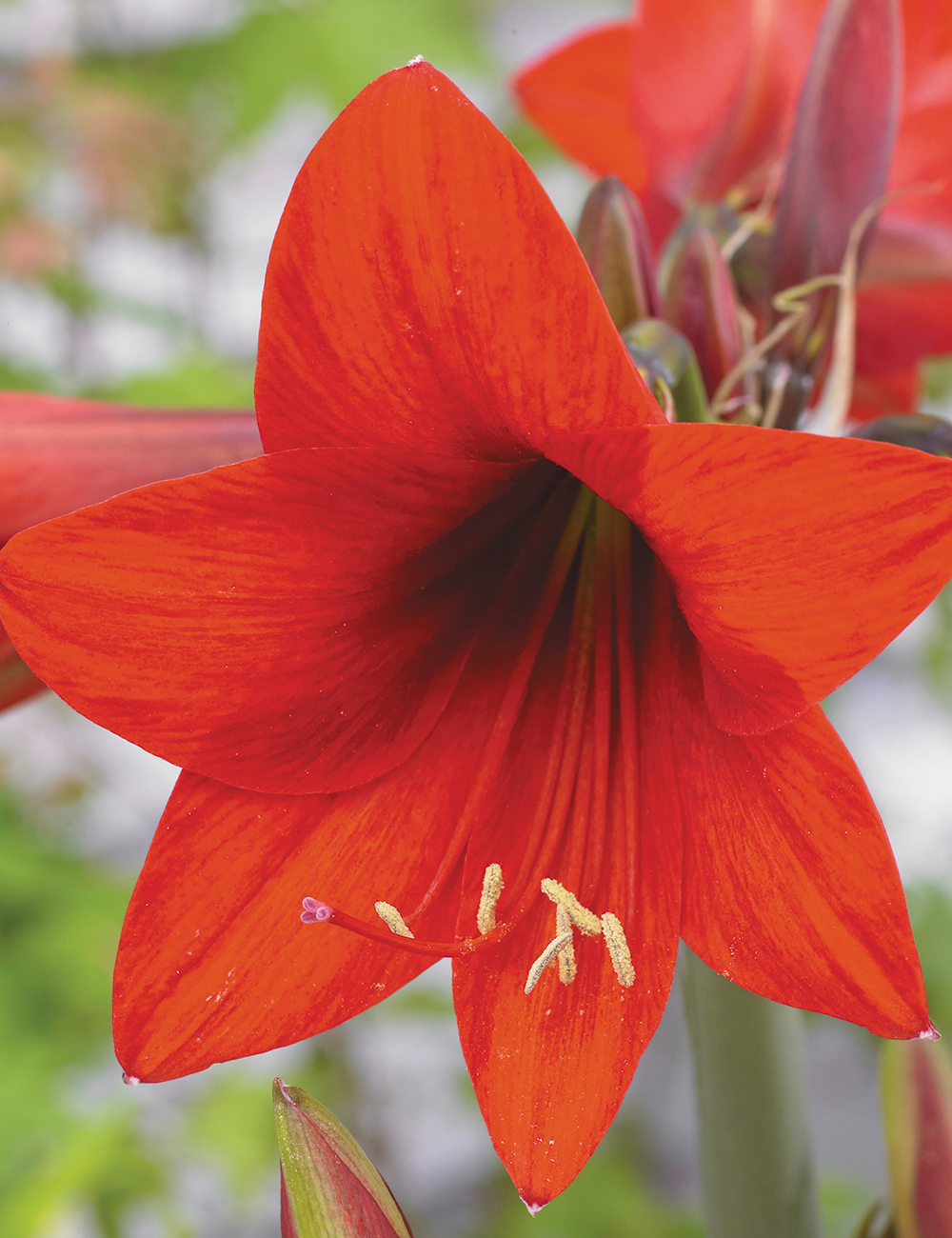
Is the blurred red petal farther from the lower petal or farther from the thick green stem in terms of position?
the thick green stem

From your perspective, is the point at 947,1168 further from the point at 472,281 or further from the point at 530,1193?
the point at 472,281

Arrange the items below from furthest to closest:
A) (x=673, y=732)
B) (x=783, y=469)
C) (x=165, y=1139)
A: (x=165, y=1139)
(x=673, y=732)
(x=783, y=469)

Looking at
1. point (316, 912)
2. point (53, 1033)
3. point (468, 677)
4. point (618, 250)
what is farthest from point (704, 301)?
point (53, 1033)

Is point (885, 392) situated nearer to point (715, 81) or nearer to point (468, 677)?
point (715, 81)

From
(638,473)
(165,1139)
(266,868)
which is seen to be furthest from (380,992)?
(165,1139)

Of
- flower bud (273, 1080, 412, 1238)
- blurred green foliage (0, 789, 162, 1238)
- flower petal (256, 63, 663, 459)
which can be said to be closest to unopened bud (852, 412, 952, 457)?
flower petal (256, 63, 663, 459)

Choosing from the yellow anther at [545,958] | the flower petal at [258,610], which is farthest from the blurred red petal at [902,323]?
the yellow anther at [545,958]
